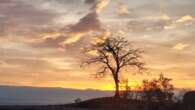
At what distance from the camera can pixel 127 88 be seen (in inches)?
2477

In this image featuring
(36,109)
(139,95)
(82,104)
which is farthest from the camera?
(82,104)

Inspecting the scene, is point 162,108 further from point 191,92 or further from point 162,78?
point 162,78

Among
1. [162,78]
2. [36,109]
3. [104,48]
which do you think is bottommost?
[36,109]

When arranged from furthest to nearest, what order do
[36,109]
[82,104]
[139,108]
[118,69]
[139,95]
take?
1. [118,69]
2. [82,104]
3. [139,95]
4. [139,108]
5. [36,109]

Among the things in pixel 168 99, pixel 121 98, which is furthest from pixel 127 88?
pixel 168 99

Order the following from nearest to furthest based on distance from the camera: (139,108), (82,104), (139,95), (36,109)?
1. (36,109)
2. (139,108)
3. (139,95)
4. (82,104)

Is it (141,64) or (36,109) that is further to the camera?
(141,64)

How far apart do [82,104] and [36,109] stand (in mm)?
14692

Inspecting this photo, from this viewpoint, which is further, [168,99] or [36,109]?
[168,99]

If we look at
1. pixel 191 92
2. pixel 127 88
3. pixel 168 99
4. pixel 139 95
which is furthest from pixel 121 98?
pixel 191 92

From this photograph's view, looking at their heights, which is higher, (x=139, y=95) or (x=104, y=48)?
(x=104, y=48)

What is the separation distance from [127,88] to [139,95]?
6392 millimetres

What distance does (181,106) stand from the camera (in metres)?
48.1

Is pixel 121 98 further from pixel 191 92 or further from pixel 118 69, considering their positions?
pixel 191 92
